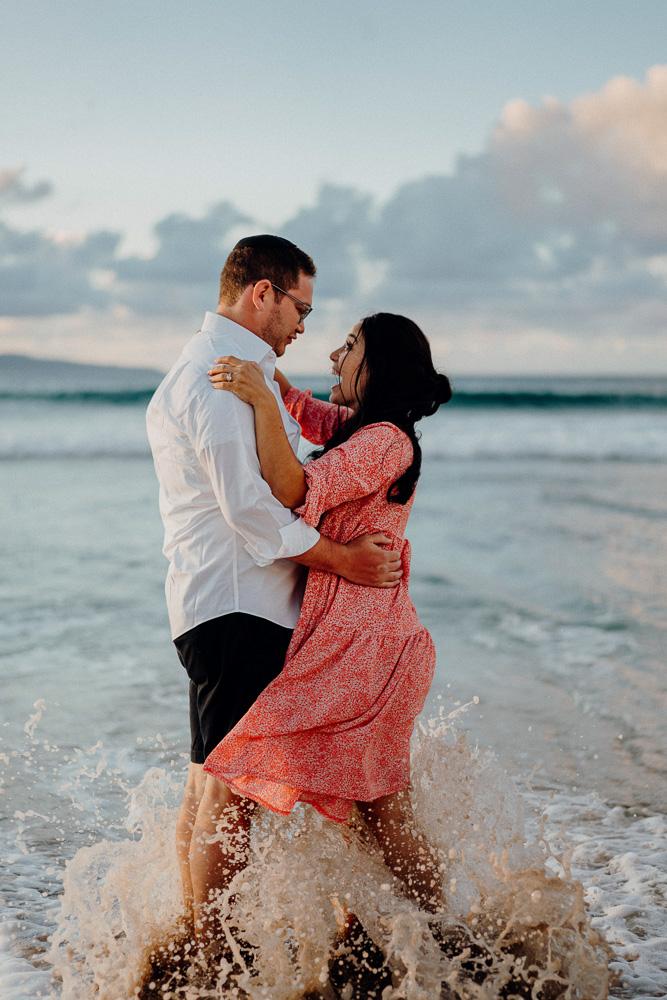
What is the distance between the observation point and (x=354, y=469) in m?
3.05

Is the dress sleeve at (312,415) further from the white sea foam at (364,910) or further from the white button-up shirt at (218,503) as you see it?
the white sea foam at (364,910)

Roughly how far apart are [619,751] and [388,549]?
2.97 meters

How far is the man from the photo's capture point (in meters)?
2.94

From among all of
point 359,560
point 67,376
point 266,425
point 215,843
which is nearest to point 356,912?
point 215,843

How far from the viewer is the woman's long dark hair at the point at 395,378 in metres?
3.21

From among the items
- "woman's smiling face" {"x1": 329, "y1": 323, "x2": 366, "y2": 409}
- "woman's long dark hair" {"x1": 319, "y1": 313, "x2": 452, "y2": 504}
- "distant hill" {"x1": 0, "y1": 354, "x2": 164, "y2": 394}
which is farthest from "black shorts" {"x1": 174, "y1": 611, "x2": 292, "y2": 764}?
"distant hill" {"x1": 0, "y1": 354, "x2": 164, "y2": 394}

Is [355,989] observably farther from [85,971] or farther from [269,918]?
[85,971]

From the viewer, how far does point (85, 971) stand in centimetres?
346

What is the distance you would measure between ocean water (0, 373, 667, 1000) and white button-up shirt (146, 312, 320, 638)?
80 centimetres

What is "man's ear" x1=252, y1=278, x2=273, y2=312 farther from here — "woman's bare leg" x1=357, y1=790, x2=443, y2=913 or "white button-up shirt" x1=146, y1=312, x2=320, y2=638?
"woman's bare leg" x1=357, y1=790, x2=443, y2=913

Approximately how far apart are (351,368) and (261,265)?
16.3 inches

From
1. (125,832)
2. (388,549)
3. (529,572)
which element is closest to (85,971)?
(125,832)

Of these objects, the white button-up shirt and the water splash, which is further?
the water splash

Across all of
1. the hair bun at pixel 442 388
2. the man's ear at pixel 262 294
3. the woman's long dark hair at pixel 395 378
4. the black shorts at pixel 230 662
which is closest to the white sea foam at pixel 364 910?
the black shorts at pixel 230 662
